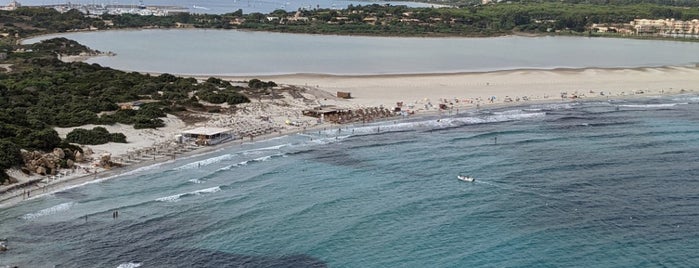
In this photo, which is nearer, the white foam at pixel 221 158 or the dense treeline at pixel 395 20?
the white foam at pixel 221 158

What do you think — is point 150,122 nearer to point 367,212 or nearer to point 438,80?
point 367,212

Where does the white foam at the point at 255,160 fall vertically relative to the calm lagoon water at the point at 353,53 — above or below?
below

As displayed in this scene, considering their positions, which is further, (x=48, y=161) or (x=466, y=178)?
(x=466, y=178)

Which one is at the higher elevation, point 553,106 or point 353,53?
point 353,53

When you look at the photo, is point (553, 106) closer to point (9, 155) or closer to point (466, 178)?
point (466, 178)

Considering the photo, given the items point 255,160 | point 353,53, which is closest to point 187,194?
point 255,160

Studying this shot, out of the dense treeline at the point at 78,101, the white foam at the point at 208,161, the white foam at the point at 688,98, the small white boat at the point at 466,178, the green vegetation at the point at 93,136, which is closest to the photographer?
the small white boat at the point at 466,178

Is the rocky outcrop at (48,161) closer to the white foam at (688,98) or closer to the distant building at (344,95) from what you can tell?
the distant building at (344,95)

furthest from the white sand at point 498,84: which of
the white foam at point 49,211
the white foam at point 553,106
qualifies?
the white foam at point 49,211
